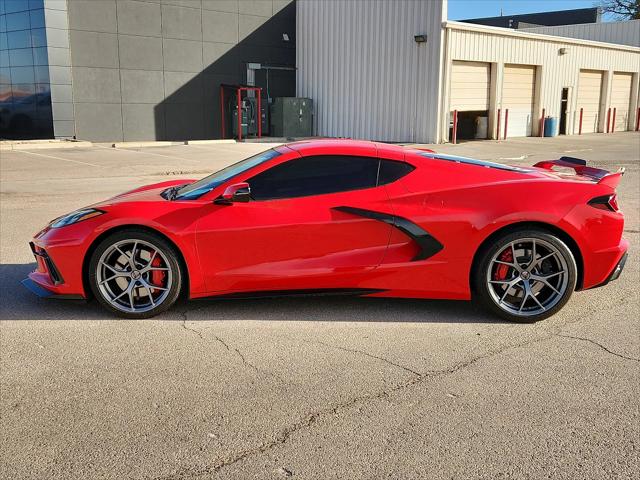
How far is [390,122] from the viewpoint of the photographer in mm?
26672

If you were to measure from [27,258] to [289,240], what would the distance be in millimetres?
3482

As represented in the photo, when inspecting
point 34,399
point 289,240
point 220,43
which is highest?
point 220,43

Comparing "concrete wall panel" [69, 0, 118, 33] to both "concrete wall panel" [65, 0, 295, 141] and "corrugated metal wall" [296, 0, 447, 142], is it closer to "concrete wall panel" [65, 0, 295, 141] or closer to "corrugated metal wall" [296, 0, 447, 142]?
"concrete wall panel" [65, 0, 295, 141]

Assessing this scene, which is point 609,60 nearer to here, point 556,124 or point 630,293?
point 556,124

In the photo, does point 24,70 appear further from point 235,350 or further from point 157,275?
Answer: point 235,350

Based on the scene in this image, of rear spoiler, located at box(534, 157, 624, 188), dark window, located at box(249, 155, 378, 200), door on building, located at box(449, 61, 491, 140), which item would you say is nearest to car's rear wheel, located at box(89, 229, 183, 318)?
dark window, located at box(249, 155, 378, 200)

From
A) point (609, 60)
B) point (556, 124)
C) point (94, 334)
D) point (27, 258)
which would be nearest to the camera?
point (94, 334)

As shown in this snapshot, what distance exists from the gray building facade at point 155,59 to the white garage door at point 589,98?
15.6 metres

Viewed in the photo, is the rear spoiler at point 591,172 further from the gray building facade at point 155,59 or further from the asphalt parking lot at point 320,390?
the gray building facade at point 155,59

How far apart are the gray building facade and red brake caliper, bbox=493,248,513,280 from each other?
23.0m

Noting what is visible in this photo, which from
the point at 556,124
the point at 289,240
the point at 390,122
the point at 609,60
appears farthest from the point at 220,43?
the point at 289,240

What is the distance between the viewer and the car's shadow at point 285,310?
4.97 metres

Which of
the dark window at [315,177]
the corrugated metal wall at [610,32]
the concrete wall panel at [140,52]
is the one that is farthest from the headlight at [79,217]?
the corrugated metal wall at [610,32]

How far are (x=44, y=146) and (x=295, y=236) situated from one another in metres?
20.3
